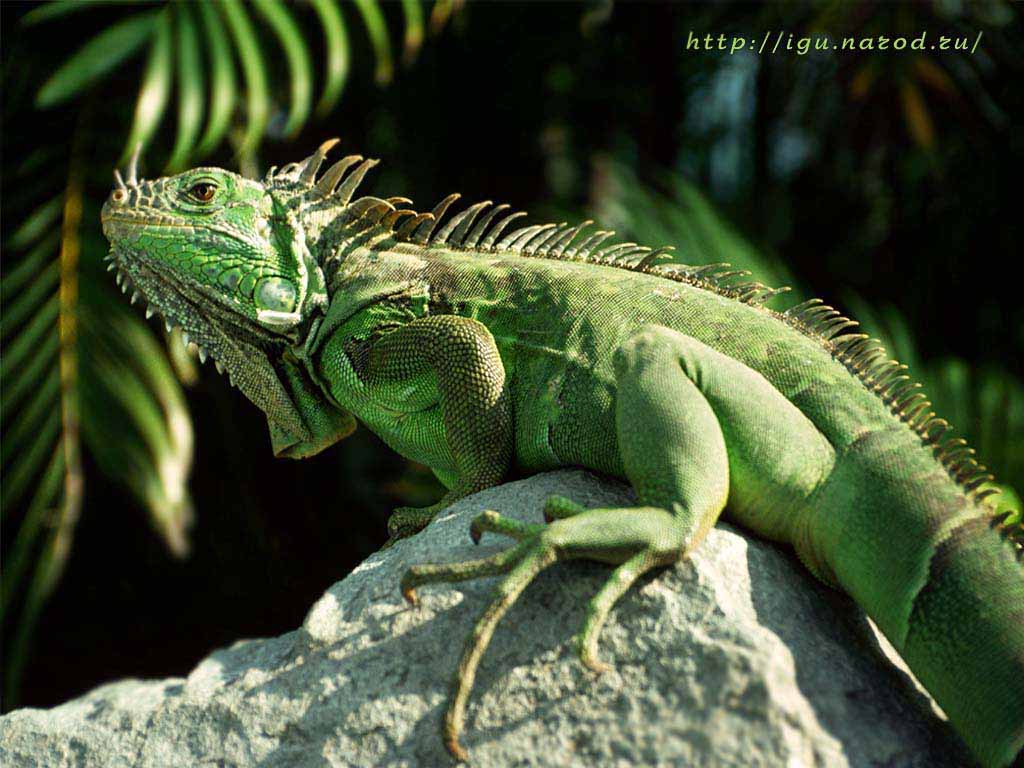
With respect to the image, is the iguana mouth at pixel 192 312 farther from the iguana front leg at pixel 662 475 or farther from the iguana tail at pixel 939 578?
the iguana tail at pixel 939 578

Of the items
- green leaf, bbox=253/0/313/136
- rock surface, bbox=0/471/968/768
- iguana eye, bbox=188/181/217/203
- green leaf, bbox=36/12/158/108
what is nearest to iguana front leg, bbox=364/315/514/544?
rock surface, bbox=0/471/968/768

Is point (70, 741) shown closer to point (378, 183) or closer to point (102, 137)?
point (102, 137)

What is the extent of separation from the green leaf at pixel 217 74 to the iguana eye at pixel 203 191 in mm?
1302

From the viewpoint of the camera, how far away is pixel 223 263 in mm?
2605

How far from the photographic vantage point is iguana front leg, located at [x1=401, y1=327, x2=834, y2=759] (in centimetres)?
195

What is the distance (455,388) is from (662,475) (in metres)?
0.56

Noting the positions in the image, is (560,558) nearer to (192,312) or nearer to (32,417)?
(192,312)

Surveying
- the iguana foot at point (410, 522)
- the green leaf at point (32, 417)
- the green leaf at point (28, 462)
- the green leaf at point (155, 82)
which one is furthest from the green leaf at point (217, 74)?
the iguana foot at point (410, 522)

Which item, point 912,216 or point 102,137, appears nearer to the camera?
point 102,137

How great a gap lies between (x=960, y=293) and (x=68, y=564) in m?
4.86

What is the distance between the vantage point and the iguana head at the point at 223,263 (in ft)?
8.54

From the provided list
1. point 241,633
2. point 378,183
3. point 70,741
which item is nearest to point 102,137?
point 378,183

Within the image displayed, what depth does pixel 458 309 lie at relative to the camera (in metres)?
2.55

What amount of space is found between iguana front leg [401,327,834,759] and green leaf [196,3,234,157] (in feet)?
7.26
